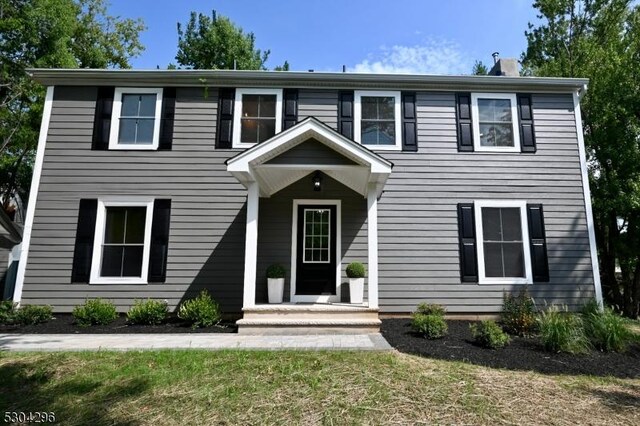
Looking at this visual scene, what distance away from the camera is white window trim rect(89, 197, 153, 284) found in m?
7.54

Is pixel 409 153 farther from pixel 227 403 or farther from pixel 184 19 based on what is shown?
pixel 184 19

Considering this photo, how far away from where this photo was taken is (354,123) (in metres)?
8.27

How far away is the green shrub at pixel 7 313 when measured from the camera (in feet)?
22.1

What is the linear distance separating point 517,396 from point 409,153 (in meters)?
5.59

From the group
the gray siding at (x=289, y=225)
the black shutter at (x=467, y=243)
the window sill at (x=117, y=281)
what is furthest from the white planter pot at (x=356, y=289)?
the window sill at (x=117, y=281)

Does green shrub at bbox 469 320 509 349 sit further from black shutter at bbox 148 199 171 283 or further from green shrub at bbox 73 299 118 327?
green shrub at bbox 73 299 118 327

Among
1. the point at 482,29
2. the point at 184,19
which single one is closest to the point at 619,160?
the point at 482,29

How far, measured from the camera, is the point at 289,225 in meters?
7.91

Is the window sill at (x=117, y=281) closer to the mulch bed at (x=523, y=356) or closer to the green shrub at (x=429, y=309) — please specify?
the mulch bed at (x=523, y=356)

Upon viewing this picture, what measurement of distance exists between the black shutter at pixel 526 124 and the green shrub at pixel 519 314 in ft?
10.8

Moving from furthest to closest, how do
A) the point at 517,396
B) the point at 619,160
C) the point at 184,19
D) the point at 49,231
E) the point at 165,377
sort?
the point at 184,19
the point at 619,160
the point at 49,231
the point at 165,377
the point at 517,396

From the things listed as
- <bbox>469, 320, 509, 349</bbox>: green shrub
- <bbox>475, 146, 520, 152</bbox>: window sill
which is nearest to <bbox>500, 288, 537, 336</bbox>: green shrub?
<bbox>469, 320, 509, 349</bbox>: green shrub

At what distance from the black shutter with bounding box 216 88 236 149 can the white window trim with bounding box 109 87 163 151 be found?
1370mm

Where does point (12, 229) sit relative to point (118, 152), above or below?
below
